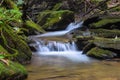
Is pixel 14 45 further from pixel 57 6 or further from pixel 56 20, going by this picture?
A: pixel 57 6

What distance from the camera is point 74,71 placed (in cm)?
757

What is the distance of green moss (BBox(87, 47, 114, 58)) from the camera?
10.1 m

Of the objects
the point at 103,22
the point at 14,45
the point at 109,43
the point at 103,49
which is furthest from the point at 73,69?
the point at 103,22

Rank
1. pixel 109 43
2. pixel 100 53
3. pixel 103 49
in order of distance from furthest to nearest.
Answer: pixel 109 43 < pixel 103 49 < pixel 100 53

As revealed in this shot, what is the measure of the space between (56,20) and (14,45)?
10276 mm

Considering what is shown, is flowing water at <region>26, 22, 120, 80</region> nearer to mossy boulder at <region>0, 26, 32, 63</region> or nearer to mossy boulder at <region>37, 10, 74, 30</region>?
mossy boulder at <region>0, 26, 32, 63</region>

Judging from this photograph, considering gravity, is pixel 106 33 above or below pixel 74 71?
above

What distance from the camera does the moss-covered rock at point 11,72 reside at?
18.0ft

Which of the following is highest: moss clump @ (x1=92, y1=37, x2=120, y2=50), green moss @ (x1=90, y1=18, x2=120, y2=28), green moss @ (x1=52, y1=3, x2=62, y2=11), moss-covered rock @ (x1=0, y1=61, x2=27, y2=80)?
green moss @ (x1=52, y1=3, x2=62, y2=11)

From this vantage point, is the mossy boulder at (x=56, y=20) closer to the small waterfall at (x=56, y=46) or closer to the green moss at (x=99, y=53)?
the small waterfall at (x=56, y=46)

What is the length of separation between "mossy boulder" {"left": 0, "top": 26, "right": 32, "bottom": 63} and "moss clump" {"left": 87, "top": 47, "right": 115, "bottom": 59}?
2450 mm

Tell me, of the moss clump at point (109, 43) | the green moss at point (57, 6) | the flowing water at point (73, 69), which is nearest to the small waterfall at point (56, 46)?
the flowing water at point (73, 69)

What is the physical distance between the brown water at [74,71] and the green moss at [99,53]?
834 millimetres

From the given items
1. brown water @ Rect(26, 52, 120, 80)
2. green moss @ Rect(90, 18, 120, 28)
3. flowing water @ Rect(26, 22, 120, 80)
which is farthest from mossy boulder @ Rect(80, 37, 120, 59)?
green moss @ Rect(90, 18, 120, 28)
